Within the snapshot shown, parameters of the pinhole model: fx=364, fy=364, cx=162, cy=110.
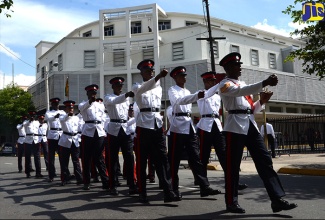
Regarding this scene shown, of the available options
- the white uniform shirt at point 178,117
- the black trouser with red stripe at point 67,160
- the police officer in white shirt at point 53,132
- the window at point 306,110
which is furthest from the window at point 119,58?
the white uniform shirt at point 178,117

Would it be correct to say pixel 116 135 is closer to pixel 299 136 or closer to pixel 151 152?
pixel 151 152

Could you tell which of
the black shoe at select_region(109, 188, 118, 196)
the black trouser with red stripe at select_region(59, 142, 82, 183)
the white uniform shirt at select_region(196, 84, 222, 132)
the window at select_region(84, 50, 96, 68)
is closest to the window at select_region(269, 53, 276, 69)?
the window at select_region(84, 50, 96, 68)

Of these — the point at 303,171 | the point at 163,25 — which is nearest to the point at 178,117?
the point at 303,171

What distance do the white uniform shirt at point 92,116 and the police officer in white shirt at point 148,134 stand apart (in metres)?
1.77

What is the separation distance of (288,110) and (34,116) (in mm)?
34779

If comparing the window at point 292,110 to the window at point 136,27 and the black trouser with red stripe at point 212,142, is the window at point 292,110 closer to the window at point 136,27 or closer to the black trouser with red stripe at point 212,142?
the window at point 136,27

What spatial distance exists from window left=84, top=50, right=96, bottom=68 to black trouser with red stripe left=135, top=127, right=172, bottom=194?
32598 millimetres

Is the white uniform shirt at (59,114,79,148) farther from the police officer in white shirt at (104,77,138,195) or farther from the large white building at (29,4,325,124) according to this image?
the large white building at (29,4,325,124)

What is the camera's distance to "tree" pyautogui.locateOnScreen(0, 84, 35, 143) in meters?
36.1

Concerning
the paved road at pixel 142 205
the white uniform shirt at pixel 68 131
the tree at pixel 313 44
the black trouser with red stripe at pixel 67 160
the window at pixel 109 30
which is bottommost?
the paved road at pixel 142 205

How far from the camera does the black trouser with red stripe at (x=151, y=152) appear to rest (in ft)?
19.0

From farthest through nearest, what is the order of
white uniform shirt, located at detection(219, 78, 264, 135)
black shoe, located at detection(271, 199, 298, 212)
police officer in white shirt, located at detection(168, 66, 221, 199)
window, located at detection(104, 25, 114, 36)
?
1. window, located at detection(104, 25, 114, 36)
2. police officer in white shirt, located at detection(168, 66, 221, 199)
3. white uniform shirt, located at detection(219, 78, 264, 135)
4. black shoe, located at detection(271, 199, 298, 212)

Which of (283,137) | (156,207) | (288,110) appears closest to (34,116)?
(156,207)

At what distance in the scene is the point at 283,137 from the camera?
67.8 ft
